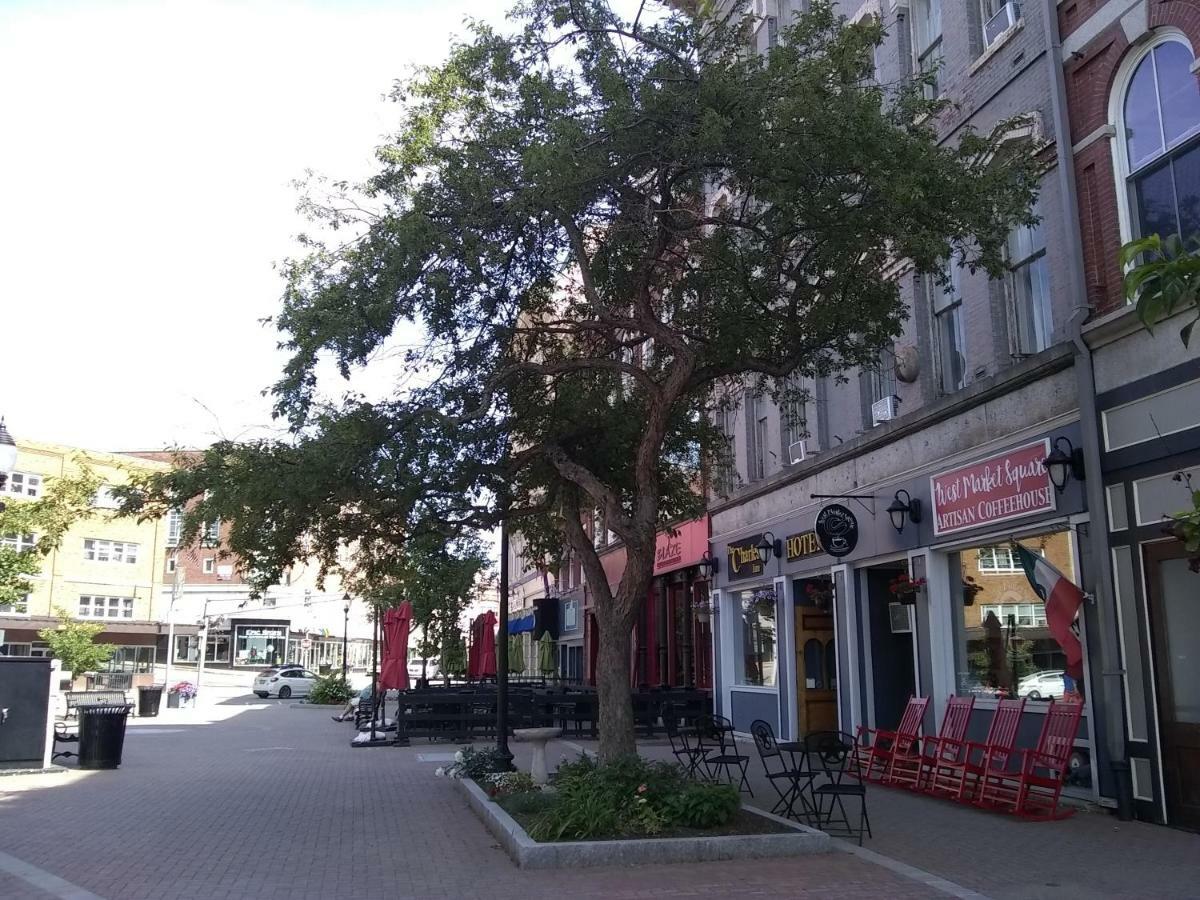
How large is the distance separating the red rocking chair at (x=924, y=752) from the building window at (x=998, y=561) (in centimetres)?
153

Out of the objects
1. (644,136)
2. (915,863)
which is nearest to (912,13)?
(644,136)

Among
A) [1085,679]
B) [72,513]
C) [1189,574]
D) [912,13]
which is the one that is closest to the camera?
[1189,574]

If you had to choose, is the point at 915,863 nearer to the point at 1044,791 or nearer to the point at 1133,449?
the point at 1044,791

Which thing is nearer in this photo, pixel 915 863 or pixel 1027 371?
pixel 915 863

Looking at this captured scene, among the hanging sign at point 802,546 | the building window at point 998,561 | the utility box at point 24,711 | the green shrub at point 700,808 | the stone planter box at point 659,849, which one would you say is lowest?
the stone planter box at point 659,849

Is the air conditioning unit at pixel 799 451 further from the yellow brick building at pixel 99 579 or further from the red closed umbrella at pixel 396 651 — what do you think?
the yellow brick building at pixel 99 579

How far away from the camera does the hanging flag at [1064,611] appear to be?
11.0 metres

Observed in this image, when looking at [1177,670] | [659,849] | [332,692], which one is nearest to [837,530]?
[1177,670]

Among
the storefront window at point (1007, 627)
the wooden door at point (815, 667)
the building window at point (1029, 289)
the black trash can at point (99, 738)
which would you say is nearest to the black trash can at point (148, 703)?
the black trash can at point (99, 738)

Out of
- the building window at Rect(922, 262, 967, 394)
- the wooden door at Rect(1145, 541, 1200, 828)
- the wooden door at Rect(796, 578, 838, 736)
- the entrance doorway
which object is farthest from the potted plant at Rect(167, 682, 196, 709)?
the wooden door at Rect(1145, 541, 1200, 828)

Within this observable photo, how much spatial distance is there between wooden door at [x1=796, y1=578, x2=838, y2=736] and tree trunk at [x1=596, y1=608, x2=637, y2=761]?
7.91m

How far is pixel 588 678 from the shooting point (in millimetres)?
33094

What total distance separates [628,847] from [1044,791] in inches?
219

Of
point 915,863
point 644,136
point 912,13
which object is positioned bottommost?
point 915,863
